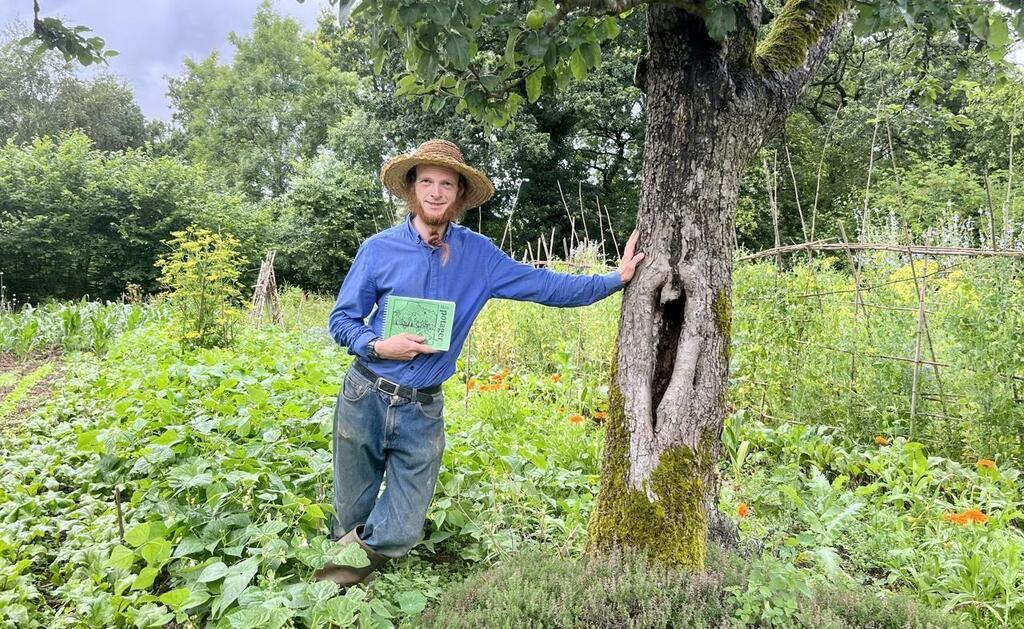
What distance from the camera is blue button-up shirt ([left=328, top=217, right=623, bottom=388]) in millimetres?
2414

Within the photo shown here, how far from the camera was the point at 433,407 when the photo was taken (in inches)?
97.9

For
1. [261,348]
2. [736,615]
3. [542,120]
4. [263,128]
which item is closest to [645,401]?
[736,615]

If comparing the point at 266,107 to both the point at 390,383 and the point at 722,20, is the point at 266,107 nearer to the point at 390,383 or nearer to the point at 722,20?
the point at 390,383

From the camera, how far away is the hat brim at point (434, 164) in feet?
7.86

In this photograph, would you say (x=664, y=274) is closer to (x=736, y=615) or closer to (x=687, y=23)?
(x=687, y=23)

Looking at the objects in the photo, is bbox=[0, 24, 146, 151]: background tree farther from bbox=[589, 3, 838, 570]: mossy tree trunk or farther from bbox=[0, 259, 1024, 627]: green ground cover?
bbox=[589, 3, 838, 570]: mossy tree trunk

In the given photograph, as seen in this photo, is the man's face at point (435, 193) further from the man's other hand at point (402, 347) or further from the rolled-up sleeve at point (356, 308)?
the man's other hand at point (402, 347)

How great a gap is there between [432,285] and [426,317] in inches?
5.2

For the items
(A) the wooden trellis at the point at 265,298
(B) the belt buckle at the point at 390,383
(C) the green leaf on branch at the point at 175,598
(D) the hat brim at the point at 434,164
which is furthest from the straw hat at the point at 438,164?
(A) the wooden trellis at the point at 265,298

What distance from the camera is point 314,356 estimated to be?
5.72 m

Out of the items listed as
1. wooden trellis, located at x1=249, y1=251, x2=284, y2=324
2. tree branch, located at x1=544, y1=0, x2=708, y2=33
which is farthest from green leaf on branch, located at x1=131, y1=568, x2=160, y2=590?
wooden trellis, located at x1=249, y1=251, x2=284, y2=324

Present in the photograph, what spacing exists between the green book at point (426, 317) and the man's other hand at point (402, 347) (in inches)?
1.6

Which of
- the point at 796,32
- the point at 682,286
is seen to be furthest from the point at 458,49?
the point at 796,32

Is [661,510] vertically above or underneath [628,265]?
underneath
